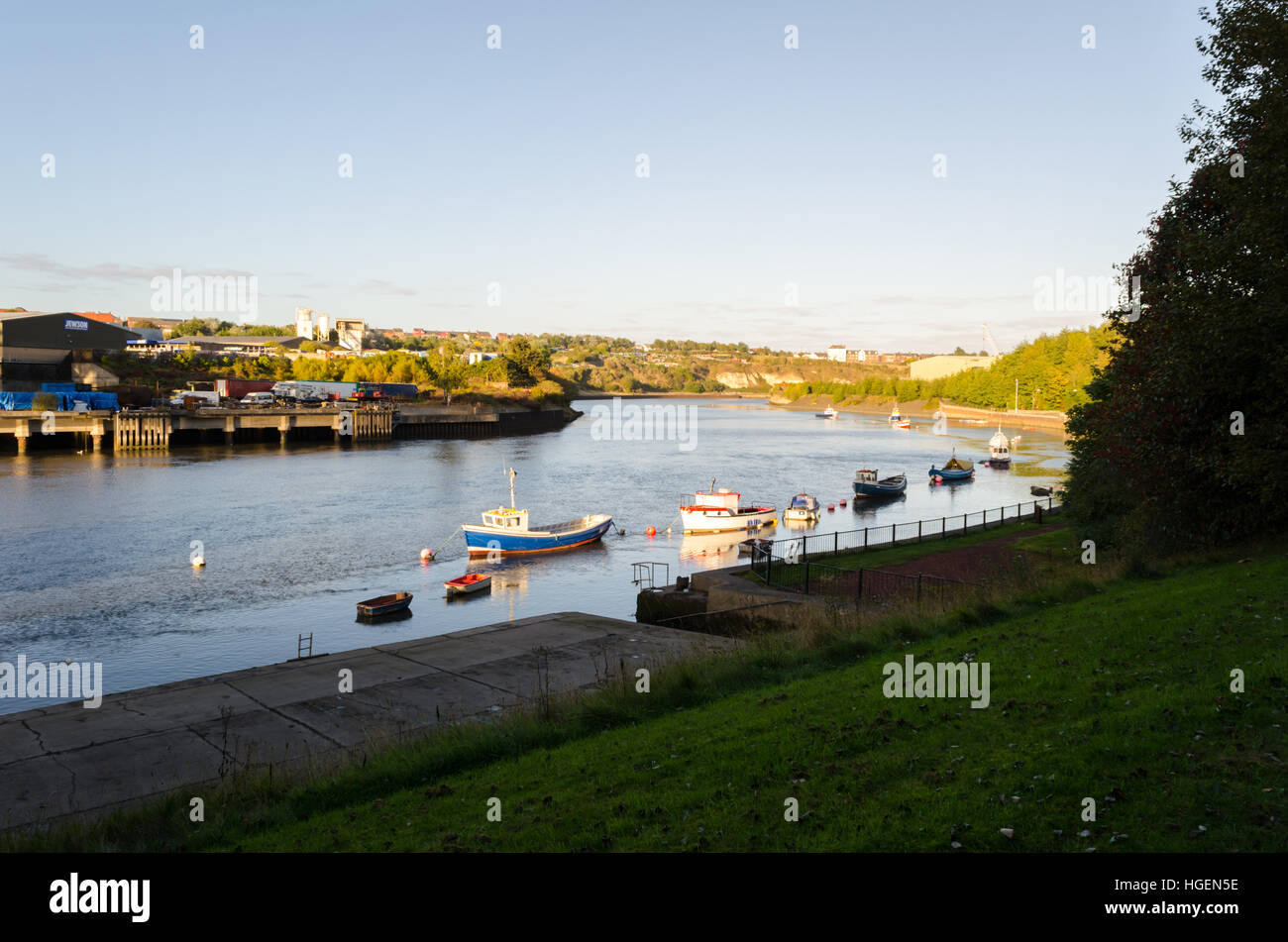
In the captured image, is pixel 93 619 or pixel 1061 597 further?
pixel 93 619

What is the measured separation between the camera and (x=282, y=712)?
18.6 metres

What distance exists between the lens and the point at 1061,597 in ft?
66.8

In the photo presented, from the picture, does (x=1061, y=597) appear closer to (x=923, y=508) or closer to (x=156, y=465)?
(x=923, y=508)

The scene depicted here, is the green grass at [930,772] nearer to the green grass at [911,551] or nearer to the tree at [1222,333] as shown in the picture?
the tree at [1222,333]

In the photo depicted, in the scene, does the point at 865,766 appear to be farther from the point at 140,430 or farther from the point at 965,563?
→ the point at 140,430

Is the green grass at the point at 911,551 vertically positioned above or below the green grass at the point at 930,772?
below

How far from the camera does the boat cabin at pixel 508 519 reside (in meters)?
54.8

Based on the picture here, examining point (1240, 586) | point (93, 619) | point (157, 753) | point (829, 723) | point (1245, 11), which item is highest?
point (1245, 11)

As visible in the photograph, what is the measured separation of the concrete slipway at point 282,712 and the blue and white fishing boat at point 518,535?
2736cm

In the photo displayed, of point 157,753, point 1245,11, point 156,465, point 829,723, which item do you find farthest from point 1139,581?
point 156,465

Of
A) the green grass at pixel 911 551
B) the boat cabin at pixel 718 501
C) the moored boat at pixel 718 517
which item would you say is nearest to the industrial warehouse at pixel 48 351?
the boat cabin at pixel 718 501

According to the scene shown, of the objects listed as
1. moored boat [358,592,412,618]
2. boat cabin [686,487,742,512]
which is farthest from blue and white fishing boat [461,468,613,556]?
moored boat [358,592,412,618]

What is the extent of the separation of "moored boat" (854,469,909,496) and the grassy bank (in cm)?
6273
